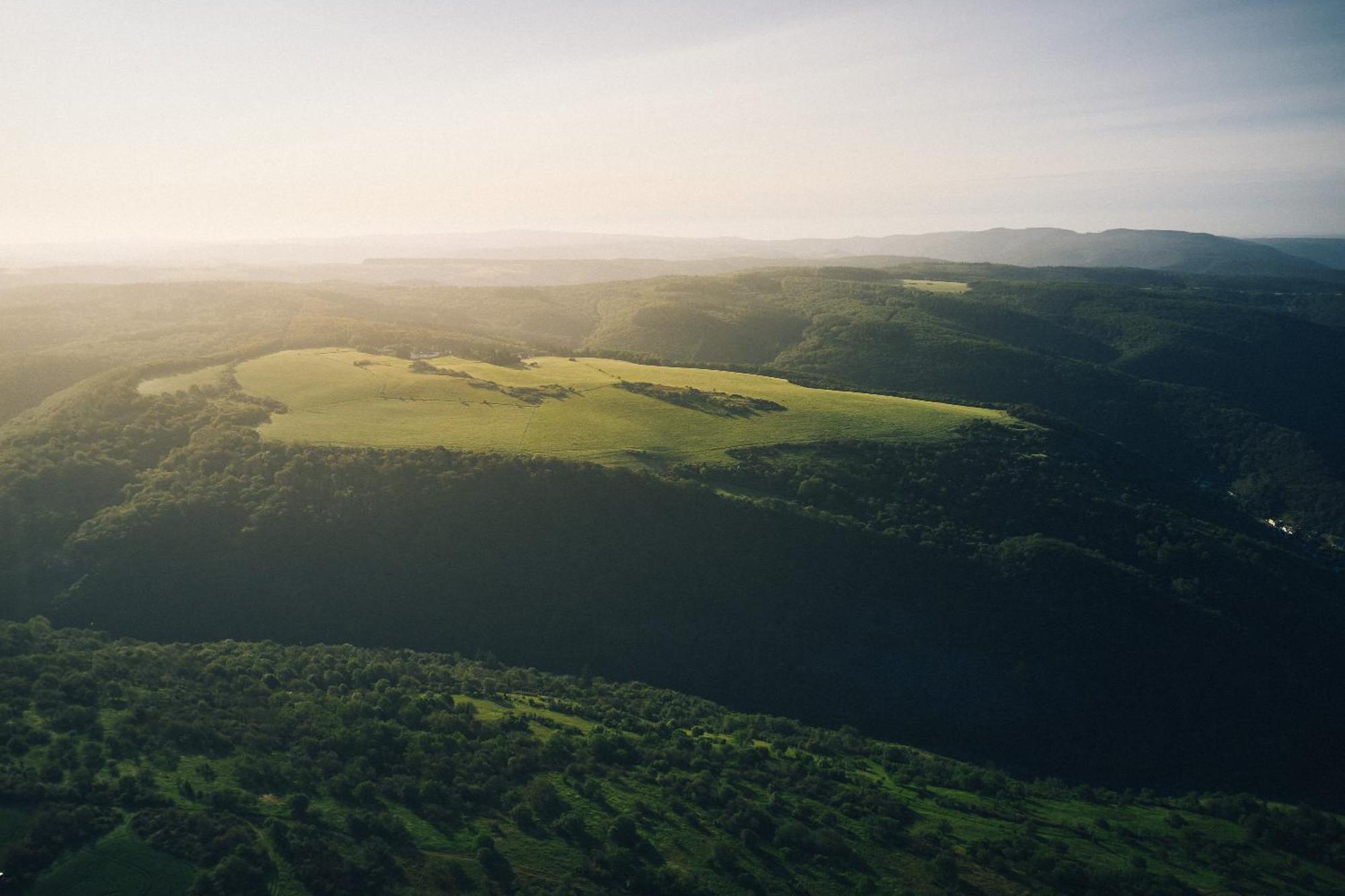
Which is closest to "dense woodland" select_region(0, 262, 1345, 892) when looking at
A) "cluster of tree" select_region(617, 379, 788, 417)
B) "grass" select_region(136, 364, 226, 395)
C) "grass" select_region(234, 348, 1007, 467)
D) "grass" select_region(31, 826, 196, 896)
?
"grass" select_region(31, 826, 196, 896)

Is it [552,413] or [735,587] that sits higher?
[552,413]

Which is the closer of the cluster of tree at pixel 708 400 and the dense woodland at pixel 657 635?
the dense woodland at pixel 657 635

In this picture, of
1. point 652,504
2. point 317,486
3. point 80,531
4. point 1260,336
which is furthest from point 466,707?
point 1260,336

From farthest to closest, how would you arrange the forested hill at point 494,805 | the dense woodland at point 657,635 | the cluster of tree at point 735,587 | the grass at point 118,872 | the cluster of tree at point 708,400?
the cluster of tree at point 708,400 → the cluster of tree at point 735,587 → the dense woodland at point 657,635 → the forested hill at point 494,805 → the grass at point 118,872

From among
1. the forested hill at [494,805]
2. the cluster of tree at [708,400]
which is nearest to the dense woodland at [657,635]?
the forested hill at [494,805]

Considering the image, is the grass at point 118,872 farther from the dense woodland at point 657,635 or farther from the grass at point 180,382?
the grass at point 180,382

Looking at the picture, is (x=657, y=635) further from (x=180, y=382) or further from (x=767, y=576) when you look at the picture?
(x=180, y=382)

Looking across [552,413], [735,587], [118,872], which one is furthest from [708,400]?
[118,872]

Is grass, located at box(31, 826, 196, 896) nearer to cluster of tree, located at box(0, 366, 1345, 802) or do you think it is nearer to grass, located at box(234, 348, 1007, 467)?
cluster of tree, located at box(0, 366, 1345, 802)
